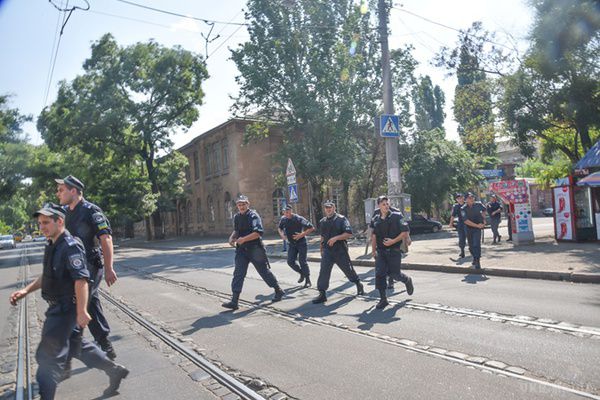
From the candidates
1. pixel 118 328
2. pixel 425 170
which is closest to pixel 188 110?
pixel 425 170

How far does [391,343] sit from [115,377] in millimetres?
2901

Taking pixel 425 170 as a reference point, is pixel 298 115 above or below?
above

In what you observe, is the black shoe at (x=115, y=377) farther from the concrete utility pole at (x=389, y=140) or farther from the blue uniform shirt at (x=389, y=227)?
the concrete utility pole at (x=389, y=140)

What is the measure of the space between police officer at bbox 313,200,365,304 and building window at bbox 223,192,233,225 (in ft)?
103

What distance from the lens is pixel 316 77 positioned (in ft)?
95.1

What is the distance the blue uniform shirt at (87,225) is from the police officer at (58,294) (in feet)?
3.78

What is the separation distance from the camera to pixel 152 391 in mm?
4520

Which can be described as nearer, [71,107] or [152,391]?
[152,391]

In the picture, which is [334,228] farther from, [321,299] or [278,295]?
[278,295]

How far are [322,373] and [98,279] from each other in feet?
8.08

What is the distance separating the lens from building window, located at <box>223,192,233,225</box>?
39.9 meters

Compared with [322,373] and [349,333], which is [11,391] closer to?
[322,373]

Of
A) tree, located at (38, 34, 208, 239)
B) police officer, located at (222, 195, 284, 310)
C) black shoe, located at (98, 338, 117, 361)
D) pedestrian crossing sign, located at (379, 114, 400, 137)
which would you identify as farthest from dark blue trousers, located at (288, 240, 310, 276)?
tree, located at (38, 34, 208, 239)

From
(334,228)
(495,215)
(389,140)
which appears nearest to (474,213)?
(334,228)
